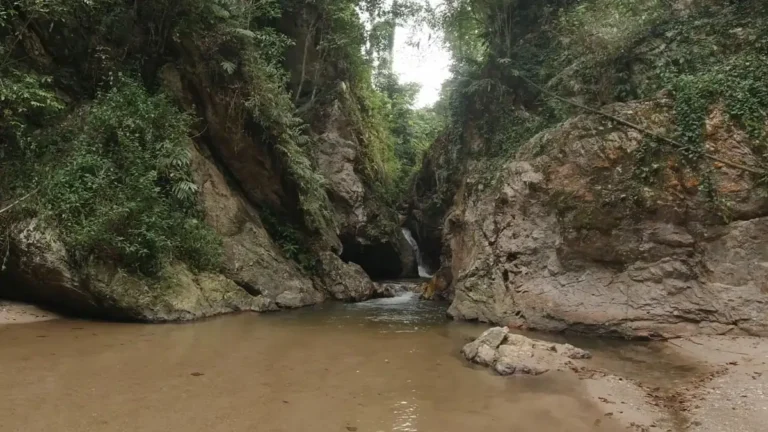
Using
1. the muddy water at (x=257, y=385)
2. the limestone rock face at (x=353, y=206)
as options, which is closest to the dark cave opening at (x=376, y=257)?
the limestone rock face at (x=353, y=206)

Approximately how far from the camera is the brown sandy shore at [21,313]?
30.5 ft

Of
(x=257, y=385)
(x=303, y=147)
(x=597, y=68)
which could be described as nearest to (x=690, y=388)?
(x=257, y=385)

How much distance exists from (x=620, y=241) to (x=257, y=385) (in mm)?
7509

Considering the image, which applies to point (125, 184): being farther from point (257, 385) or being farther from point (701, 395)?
point (701, 395)

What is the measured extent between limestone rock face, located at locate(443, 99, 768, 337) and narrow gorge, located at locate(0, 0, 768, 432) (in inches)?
1.7

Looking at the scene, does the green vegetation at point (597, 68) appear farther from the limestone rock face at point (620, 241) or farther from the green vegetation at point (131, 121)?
the green vegetation at point (131, 121)

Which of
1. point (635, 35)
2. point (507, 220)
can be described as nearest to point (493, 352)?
point (507, 220)

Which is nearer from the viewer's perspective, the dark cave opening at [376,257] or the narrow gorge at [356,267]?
the narrow gorge at [356,267]

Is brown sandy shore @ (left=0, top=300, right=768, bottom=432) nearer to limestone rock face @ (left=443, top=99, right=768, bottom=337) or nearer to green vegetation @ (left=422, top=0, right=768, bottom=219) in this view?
limestone rock face @ (left=443, top=99, right=768, bottom=337)

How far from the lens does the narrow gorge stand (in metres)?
5.72

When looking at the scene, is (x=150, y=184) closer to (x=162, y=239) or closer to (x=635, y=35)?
(x=162, y=239)

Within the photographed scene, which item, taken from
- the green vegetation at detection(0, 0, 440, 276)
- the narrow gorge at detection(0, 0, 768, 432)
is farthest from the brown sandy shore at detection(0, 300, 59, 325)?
the green vegetation at detection(0, 0, 440, 276)

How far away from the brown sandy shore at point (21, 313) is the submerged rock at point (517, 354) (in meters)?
8.00

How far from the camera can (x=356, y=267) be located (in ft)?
55.2
